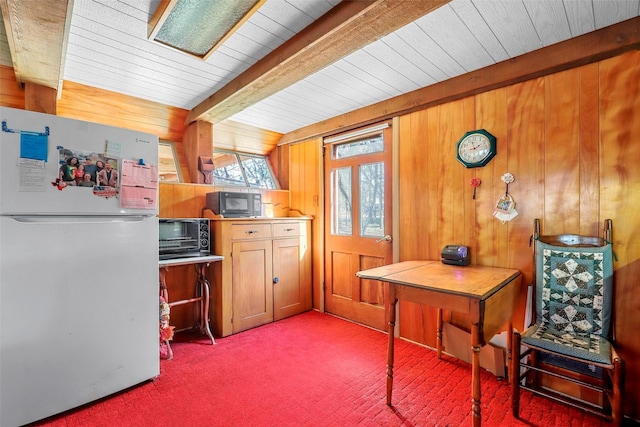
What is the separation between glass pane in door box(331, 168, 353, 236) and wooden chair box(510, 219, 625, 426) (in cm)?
173

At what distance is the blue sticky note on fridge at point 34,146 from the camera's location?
1632mm

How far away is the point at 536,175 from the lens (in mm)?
2082

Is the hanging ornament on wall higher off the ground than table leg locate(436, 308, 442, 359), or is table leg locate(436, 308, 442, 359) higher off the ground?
the hanging ornament on wall

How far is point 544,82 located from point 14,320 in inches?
138

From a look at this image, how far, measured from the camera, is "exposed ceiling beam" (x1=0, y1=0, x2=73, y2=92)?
1.37 metres

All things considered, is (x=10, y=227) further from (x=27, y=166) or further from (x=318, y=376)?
(x=318, y=376)

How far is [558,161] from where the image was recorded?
1.99m

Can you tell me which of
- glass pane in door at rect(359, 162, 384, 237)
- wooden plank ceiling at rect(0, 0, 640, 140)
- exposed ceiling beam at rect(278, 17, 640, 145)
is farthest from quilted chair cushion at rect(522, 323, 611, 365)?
wooden plank ceiling at rect(0, 0, 640, 140)

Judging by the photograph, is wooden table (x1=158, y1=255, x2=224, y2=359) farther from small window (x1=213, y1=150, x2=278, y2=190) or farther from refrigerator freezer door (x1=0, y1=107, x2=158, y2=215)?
small window (x1=213, y1=150, x2=278, y2=190)

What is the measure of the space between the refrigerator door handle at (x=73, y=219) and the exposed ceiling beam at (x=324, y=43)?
1.23m

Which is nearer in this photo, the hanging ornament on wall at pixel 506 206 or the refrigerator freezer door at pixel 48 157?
the refrigerator freezer door at pixel 48 157

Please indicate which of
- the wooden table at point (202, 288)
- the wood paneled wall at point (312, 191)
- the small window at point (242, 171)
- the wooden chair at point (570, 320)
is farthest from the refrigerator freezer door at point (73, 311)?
the wooden chair at point (570, 320)

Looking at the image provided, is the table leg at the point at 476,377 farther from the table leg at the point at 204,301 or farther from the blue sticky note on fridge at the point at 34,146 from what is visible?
the blue sticky note on fridge at the point at 34,146

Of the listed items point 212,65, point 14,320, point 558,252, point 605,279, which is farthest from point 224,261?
point 605,279
